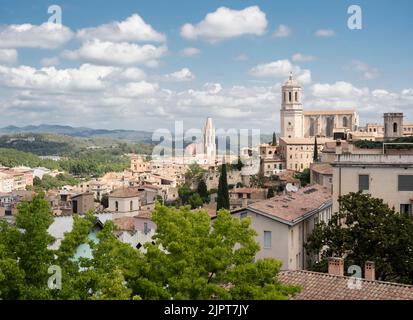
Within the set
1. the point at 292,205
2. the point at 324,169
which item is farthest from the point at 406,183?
the point at 324,169

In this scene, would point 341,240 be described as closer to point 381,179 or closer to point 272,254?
point 272,254

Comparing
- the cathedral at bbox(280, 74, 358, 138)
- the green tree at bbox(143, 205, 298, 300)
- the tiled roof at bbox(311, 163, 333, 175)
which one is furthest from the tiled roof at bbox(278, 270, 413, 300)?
the cathedral at bbox(280, 74, 358, 138)

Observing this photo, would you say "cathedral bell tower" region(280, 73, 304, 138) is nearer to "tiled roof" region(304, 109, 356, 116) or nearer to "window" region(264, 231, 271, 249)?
"tiled roof" region(304, 109, 356, 116)

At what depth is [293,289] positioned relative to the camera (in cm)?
1206

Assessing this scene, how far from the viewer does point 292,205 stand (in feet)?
Result: 92.1

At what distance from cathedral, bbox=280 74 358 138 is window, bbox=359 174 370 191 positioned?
10684 centimetres

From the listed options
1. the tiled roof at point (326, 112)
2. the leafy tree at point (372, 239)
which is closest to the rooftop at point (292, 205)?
the leafy tree at point (372, 239)

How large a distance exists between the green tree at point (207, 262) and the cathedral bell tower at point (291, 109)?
12995cm

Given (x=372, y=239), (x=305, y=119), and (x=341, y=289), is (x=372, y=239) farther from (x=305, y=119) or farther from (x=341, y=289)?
(x=305, y=119)

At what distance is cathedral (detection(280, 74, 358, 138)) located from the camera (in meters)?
142

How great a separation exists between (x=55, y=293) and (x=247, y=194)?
55.7 m

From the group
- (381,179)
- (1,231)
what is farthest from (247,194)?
(1,231)

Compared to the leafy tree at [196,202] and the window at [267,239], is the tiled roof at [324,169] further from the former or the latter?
the leafy tree at [196,202]

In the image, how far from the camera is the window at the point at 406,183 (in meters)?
27.4
